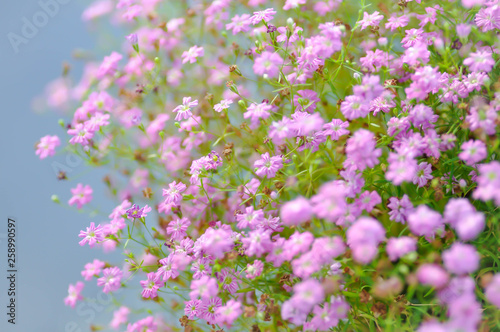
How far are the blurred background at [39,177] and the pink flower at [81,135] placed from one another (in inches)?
8.7

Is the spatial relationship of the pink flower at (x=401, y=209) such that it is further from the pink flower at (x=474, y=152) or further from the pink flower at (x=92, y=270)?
the pink flower at (x=92, y=270)

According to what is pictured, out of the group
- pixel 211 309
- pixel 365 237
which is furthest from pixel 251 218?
pixel 365 237

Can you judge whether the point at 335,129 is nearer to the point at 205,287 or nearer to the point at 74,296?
the point at 205,287

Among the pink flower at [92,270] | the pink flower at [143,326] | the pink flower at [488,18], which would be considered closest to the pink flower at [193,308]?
the pink flower at [143,326]

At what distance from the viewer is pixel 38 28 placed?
1.33 meters

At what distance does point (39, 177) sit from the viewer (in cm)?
131

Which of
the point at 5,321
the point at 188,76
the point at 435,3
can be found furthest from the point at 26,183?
the point at 435,3

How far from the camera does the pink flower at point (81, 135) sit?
958 mm

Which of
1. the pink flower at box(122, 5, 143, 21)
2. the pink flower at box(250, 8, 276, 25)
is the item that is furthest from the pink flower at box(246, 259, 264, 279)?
the pink flower at box(122, 5, 143, 21)

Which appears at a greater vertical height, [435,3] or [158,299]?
[435,3]

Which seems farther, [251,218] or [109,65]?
[109,65]

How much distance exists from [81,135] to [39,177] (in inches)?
16.9

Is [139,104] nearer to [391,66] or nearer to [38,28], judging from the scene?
[38,28]

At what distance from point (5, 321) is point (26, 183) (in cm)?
37
